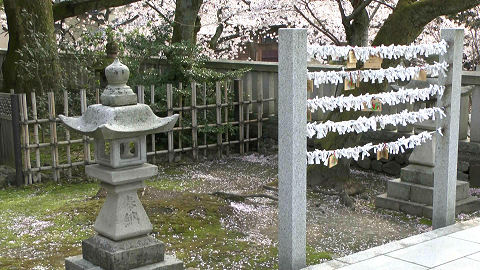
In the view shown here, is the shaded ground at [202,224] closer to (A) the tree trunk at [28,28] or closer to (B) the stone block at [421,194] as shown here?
(B) the stone block at [421,194]

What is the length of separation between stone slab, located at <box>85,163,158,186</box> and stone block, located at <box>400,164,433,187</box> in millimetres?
4194

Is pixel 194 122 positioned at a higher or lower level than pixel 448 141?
lower

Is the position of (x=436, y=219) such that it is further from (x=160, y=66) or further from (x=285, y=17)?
(x=285, y=17)

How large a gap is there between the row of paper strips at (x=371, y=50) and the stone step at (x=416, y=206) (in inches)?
91.7

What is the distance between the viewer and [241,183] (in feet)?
30.9

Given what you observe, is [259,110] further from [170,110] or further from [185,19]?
[185,19]

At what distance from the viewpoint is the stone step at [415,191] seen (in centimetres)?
773

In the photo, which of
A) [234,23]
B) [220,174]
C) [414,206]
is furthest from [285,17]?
[414,206]

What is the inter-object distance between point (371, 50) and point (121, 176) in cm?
246

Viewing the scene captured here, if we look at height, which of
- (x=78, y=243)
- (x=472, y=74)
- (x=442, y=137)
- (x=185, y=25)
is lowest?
(x=78, y=243)

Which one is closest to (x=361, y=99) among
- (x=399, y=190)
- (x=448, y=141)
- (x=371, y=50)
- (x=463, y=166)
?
(x=371, y=50)

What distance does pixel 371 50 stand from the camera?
5.55m

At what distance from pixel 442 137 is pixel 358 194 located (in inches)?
104

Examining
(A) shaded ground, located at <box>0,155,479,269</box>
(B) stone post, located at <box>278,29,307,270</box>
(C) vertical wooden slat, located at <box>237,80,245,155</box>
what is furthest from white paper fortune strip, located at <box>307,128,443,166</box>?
(C) vertical wooden slat, located at <box>237,80,245,155</box>
